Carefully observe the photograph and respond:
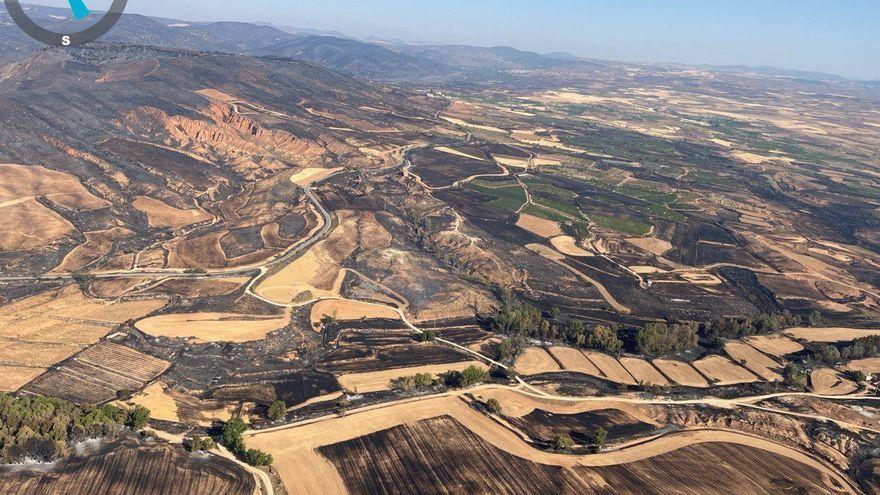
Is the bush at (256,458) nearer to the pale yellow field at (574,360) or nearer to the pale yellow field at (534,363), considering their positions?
the pale yellow field at (534,363)

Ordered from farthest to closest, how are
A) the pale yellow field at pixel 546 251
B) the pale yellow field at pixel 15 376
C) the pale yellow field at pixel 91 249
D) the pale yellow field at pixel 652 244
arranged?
the pale yellow field at pixel 652 244 → the pale yellow field at pixel 546 251 → the pale yellow field at pixel 91 249 → the pale yellow field at pixel 15 376

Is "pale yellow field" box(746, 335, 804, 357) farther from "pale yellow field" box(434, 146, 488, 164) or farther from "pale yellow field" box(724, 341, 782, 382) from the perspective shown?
"pale yellow field" box(434, 146, 488, 164)

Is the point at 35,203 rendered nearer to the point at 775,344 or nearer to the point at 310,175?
the point at 310,175

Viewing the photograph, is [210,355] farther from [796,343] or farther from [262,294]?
[796,343]

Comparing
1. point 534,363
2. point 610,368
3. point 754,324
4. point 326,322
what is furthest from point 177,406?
point 754,324

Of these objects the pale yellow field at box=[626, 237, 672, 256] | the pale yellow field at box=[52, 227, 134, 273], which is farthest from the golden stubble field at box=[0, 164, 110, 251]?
the pale yellow field at box=[626, 237, 672, 256]

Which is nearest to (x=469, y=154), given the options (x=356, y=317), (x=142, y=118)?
(x=142, y=118)

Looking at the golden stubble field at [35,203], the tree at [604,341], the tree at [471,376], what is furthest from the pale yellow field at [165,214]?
the tree at [604,341]
